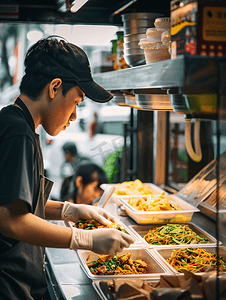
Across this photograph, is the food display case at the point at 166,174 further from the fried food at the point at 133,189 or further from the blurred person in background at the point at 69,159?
the blurred person in background at the point at 69,159

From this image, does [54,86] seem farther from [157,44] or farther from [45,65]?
[157,44]

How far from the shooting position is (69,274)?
2176mm

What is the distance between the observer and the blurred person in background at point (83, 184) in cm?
356

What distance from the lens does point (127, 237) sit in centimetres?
171

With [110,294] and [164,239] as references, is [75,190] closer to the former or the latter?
[164,239]

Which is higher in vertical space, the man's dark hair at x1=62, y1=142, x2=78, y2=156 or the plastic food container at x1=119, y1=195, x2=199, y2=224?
the man's dark hair at x1=62, y1=142, x2=78, y2=156

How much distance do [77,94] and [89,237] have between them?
64cm

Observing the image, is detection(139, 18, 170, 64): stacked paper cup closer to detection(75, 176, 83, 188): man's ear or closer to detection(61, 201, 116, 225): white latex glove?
detection(61, 201, 116, 225): white latex glove

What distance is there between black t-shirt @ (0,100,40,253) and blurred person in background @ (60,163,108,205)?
2075 mm

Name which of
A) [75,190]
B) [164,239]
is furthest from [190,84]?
[75,190]

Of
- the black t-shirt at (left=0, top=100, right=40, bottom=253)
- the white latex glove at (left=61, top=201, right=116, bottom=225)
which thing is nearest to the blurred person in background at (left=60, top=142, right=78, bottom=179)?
the white latex glove at (left=61, top=201, right=116, bottom=225)

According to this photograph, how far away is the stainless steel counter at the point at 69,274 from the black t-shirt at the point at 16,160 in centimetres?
69

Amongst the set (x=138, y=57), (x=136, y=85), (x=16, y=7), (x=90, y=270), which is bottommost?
(x=90, y=270)

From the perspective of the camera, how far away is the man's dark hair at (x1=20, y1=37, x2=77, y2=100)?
1616mm
